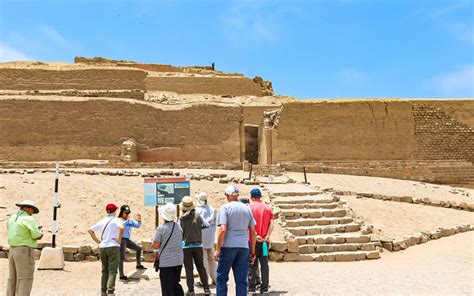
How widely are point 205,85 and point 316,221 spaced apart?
1047 inches

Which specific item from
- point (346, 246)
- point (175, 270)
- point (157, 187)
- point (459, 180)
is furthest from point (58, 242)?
point (459, 180)

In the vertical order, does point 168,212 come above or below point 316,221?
above

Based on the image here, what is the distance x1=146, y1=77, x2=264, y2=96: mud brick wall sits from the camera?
38.1 m

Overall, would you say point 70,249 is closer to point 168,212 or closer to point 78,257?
point 78,257

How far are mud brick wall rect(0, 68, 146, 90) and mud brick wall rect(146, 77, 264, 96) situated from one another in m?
3.33

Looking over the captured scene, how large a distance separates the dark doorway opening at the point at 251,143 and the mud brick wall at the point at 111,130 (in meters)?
5.65

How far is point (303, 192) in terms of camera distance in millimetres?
16281

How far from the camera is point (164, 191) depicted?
37.8 feet

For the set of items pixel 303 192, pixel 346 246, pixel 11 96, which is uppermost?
pixel 11 96

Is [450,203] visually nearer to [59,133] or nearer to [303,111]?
[303,111]

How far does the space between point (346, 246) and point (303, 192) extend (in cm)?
428

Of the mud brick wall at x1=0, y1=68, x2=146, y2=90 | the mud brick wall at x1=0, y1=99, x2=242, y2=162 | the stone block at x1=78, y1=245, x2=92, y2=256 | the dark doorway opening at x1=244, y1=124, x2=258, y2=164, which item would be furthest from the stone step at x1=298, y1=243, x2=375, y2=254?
the mud brick wall at x1=0, y1=68, x2=146, y2=90

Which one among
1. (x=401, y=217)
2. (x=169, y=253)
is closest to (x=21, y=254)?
(x=169, y=253)

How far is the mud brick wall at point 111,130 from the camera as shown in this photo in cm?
2611
